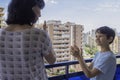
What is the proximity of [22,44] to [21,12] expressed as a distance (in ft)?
0.57

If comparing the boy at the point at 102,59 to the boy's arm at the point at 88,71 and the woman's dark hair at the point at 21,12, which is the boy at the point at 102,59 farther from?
the woman's dark hair at the point at 21,12

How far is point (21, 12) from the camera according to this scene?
4.60 feet

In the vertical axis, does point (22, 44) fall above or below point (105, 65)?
above

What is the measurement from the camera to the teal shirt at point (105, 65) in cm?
177

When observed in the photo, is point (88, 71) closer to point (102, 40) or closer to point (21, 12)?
point (102, 40)

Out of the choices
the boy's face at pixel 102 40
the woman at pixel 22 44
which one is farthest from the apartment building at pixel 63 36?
the woman at pixel 22 44

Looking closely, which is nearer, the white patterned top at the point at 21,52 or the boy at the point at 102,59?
the white patterned top at the point at 21,52

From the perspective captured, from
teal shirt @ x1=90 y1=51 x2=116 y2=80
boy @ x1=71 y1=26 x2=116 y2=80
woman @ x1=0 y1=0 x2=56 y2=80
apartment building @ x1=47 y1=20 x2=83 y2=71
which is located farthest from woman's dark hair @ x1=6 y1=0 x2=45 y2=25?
apartment building @ x1=47 y1=20 x2=83 y2=71

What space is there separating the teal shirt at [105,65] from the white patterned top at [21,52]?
50cm

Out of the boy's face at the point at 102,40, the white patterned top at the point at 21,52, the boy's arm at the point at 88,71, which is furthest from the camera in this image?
the boy's face at the point at 102,40

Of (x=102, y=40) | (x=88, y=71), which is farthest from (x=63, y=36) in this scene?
(x=88, y=71)

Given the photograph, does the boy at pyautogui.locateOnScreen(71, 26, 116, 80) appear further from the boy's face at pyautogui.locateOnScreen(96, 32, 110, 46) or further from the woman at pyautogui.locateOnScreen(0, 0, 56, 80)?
the woman at pyautogui.locateOnScreen(0, 0, 56, 80)

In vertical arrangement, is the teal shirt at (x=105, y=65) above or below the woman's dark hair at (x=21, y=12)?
below

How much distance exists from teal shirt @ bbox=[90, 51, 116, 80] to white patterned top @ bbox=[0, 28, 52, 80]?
50 centimetres
